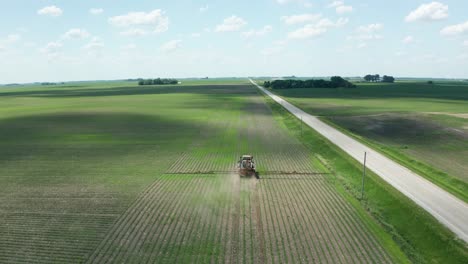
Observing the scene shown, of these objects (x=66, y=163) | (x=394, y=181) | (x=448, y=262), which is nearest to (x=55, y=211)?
(x=66, y=163)

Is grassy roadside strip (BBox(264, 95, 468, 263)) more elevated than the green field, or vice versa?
the green field

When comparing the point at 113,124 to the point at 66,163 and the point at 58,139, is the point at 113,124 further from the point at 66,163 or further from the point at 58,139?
the point at 66,163

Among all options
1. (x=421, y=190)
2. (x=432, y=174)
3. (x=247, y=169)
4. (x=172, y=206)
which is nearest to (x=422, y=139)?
(x=432, y=174)

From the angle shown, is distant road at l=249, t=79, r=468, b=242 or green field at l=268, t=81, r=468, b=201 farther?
green field at l=268, t=81, r=468, b=201

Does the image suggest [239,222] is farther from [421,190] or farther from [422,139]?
[422,139]

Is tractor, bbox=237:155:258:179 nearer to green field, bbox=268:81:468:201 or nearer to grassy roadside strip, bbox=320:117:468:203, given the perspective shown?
grassy roadside strip, bbox=320:117:468:203

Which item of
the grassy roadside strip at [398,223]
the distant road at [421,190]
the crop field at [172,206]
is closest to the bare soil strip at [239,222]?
the crop field at [172,206]

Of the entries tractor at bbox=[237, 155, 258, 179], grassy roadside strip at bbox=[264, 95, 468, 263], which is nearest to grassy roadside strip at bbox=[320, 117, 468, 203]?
grassy roadside strip at bbox=[264, 95, 468, 263]

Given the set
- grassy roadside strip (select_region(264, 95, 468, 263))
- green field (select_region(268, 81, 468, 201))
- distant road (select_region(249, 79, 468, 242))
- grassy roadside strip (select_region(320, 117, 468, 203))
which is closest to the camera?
grassy roadside strip (select_region(264, 95, 468, 263))
